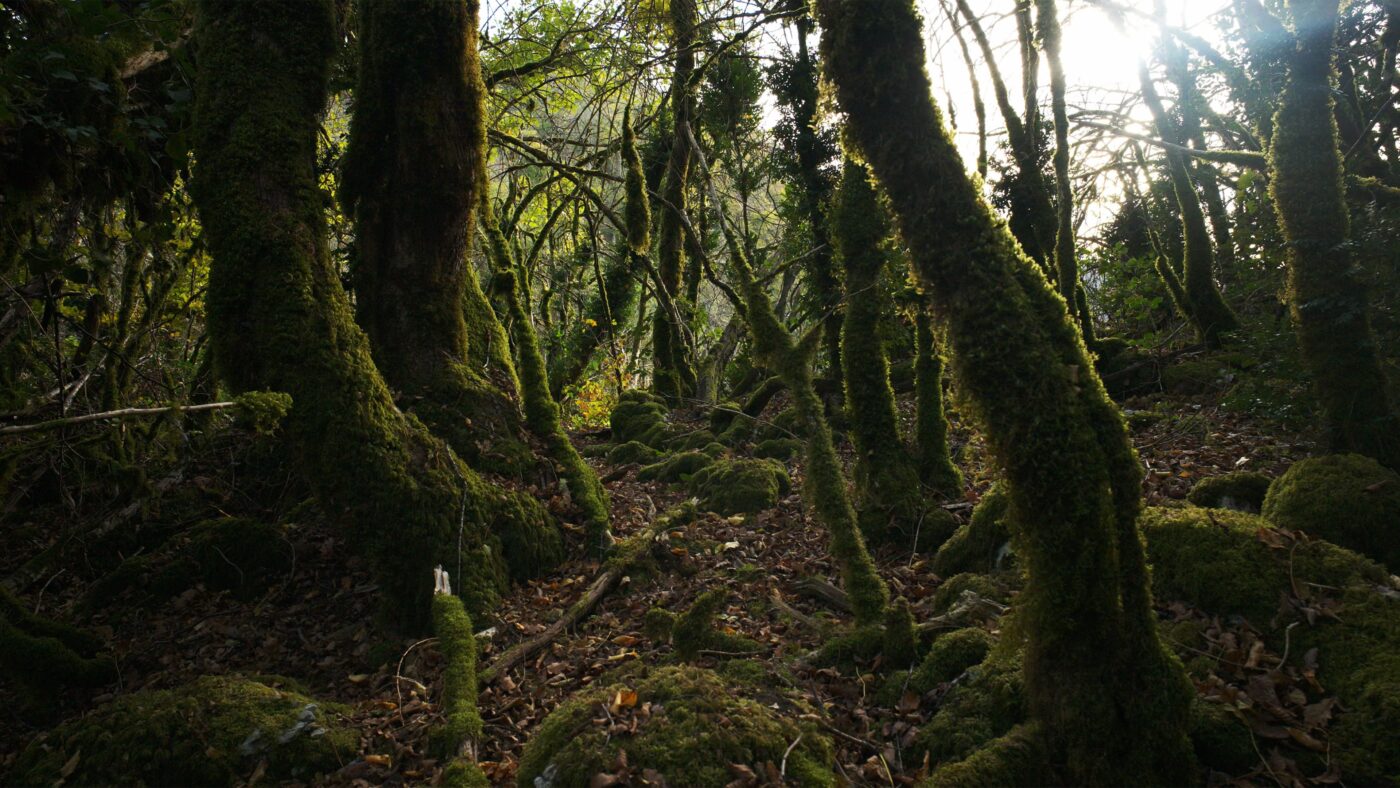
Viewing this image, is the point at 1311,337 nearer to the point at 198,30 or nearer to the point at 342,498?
the point at 342,498

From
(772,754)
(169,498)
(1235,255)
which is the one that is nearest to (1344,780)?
(772,754)

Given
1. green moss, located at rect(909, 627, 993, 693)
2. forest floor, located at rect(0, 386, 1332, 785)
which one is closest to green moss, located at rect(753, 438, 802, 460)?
forest floor, located at rect(0, 386, 1332, 785)

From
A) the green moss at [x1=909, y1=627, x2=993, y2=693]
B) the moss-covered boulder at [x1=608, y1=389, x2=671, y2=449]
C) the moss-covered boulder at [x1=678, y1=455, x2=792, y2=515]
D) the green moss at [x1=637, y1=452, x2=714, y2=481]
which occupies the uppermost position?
the moss-covered boulder at [x1=608, y1=389, x2=671, y2=449]

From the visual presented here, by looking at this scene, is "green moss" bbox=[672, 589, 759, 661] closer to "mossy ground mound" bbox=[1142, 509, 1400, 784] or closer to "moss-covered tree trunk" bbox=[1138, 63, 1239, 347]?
"mossy ground mound" bbox=[1142, 509, 1400, 784]

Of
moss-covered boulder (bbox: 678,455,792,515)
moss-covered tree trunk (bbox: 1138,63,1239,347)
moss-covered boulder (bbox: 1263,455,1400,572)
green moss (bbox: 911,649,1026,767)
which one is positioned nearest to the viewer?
green moss (bbox: 911,649,1026,767)

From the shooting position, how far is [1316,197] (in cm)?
566

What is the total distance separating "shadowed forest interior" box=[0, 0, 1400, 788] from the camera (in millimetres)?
2980

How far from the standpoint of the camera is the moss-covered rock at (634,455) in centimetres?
1001

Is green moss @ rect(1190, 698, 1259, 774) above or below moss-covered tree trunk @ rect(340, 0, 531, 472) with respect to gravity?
below

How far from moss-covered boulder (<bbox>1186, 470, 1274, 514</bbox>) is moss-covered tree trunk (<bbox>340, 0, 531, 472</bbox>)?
5434 mm

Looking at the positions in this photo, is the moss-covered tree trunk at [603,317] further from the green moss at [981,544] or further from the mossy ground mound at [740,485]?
the green moss at [981,544]

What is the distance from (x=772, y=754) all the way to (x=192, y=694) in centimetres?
319

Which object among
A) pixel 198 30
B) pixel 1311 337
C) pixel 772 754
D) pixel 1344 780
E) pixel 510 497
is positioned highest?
pixel 198 30

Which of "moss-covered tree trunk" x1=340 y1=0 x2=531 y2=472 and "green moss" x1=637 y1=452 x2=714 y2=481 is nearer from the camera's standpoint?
"moss-covered tree trunk" x1=340 y1=0 x2=531 y2=472
